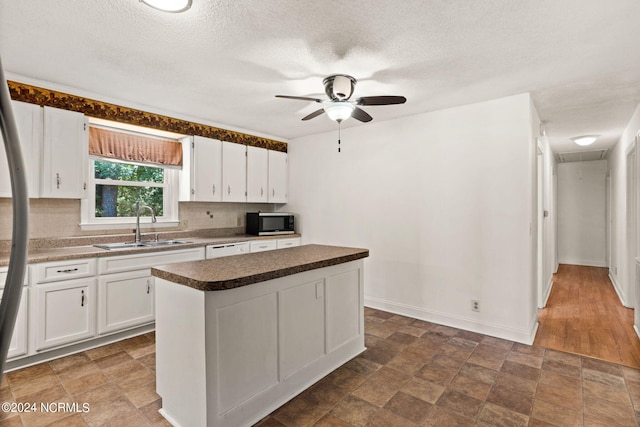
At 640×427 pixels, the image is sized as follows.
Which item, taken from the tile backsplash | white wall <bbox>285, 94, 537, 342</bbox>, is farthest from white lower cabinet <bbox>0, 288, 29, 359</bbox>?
white wall <bbox>285, 94, 537, 342</bbox>

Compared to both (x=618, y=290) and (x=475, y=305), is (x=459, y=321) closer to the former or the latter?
(x=475, y=305)

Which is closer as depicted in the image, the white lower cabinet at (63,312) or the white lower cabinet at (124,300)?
the white lower cabinet at (63,312)

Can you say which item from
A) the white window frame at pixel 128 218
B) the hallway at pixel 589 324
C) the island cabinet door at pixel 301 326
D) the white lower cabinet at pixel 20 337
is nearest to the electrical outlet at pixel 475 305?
the hallway at pixel 589 324

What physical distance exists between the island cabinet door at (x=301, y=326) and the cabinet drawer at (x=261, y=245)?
2.14 meters

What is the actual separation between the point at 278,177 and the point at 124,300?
8.88 feet

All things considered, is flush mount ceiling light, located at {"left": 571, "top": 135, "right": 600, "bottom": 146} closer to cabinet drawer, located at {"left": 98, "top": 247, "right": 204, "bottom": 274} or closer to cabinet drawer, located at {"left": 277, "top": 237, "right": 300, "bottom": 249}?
cabinet drawer, located at {"left": 277, "top": 237, "right": 300, "bottom": 249}

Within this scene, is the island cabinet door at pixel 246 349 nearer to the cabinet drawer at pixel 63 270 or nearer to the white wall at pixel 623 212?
the cabinet drawer at pixel 63 270

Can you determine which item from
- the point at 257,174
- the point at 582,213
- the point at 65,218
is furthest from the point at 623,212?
the point at 65,218

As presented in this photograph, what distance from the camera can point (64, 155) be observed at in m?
3.08

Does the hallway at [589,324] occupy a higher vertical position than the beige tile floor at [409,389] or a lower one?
higher

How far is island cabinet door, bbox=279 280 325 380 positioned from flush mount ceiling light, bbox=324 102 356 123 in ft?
4.26

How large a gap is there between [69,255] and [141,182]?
137cm

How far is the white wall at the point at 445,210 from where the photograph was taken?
10.6 feet

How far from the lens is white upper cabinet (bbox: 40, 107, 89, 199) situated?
298 cm
